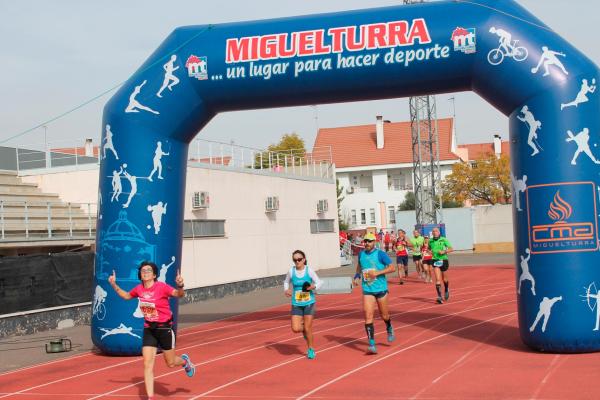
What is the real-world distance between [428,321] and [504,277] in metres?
12.9

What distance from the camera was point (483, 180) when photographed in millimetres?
70875

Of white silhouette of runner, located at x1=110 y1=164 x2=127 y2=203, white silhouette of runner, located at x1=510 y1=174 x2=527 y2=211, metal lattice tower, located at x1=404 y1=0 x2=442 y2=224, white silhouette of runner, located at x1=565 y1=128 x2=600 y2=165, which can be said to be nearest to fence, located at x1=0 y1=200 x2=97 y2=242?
white silhouette of runner, located at x1=110 y1=164 x2=127 y2=203

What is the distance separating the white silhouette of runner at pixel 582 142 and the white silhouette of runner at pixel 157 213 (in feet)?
21.9

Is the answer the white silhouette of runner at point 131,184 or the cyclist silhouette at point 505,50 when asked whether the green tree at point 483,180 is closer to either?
the cyclist silhouette at point 505,50

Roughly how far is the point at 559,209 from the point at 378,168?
64465 millimetres

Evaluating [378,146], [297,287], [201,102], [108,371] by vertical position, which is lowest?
[108,371]

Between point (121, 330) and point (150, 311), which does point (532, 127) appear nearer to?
point (150, 311)

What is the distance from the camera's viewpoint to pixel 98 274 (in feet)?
46.5

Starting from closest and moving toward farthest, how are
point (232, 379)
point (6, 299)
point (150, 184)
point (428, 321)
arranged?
point (232, 379) → point (150, 184) → point (428, 321) → point (6, 299)

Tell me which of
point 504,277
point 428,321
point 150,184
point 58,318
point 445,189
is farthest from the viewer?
point 445,189

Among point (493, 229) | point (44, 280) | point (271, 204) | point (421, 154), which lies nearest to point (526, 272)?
point (44, 280)

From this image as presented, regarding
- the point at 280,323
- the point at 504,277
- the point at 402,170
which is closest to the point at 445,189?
the point at 402,170

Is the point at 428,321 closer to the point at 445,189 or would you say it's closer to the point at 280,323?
the point at 280,323

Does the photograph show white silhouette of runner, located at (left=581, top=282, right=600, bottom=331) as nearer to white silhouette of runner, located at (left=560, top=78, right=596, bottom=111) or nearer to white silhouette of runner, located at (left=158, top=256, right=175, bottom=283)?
white silhouette of runner, located at (left=560, top=78, right=596, bottom=111)
